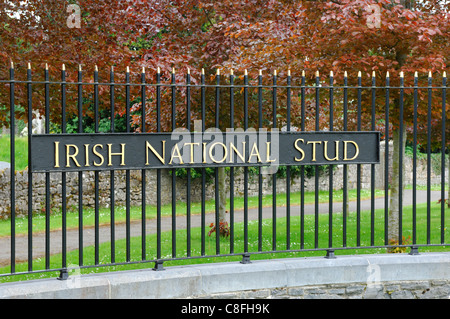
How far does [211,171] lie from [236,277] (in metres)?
13.5

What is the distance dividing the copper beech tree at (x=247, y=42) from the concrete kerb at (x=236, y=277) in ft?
10.4

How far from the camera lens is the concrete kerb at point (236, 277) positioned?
17.7 ft

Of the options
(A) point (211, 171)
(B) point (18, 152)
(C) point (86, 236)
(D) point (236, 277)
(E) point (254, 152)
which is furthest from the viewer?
(B) point (18, 152)

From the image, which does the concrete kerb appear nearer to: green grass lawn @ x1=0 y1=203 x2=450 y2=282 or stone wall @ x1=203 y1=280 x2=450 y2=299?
stone wall @ x1=203 y1=280 x2=450 y2=299

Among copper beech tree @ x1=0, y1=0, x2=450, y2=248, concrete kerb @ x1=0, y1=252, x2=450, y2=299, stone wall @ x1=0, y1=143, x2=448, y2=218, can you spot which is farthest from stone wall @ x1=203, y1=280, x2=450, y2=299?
stone wall @ x1=0, y1=143, x2=448, y2=218

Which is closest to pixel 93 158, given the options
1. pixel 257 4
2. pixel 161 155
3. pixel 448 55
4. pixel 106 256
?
pixel 161 155

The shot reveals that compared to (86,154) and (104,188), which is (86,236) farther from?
(86,154)

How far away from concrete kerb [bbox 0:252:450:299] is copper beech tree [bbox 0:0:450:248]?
3.17 metres

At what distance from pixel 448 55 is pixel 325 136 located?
4.06 metres

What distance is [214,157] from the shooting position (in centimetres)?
614

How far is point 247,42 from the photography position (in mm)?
11188

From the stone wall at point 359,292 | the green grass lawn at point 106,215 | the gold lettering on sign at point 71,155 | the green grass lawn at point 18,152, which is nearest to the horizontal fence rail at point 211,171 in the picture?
the gold lettering on sign at point 71,155

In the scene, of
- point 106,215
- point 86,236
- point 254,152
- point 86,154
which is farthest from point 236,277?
point 106,215
